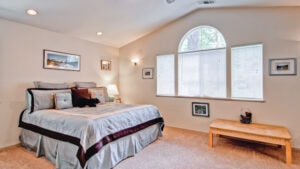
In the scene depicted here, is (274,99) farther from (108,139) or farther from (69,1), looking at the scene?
(69,1)

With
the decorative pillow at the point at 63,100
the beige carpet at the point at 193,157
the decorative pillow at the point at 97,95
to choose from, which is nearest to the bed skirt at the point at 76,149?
the beige carpet at the point at 193,157

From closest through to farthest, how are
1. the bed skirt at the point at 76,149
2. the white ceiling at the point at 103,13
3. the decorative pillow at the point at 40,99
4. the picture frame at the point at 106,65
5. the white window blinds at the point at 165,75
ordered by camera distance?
the bed skirt at the point at 76,149 < the white ceiling at the point at 103,13 < the decorative pillow at the point at 40,99 < the white window blinds at the point at 165,75 < the picture frame at the point at 106,65

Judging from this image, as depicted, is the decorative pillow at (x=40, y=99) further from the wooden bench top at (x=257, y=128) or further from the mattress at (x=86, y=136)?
the wooden bench top at (x=257, y=128)

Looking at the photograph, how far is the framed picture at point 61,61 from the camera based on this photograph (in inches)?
146

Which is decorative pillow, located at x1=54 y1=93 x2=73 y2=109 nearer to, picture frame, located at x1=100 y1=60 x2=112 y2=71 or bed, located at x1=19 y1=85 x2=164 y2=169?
bed, located at x1=19 y1=85 x2=164 y2=169

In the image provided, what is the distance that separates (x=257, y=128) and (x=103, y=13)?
3.71m

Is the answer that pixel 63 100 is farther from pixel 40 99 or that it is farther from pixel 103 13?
pixel 103 13

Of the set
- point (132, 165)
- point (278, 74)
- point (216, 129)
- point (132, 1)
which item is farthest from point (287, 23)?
point (132, 165)

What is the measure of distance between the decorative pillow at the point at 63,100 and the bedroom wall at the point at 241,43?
7.30ft

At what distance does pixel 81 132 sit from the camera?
7.30 ft

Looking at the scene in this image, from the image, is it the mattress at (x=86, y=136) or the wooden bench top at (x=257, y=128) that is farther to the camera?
the wooden bench top at (x=257, y=128)

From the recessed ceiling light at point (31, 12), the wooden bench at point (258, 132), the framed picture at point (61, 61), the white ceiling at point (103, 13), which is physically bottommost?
the wooden bench at point (258, 132)

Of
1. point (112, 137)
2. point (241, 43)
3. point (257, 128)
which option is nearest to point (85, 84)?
point (112, 137)

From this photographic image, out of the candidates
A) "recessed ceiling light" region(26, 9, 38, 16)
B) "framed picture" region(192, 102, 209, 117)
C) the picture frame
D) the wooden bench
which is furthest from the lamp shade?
the wooden bench
